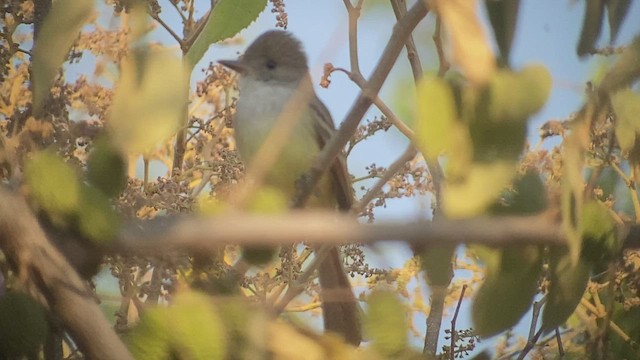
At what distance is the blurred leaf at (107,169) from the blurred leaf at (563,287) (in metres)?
0.16

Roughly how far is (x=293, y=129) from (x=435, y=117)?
35 cm

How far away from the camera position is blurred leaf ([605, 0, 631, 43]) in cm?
30

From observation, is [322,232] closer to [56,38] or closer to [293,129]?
[56,38]

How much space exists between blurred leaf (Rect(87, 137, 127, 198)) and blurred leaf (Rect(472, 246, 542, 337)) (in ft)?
0.44

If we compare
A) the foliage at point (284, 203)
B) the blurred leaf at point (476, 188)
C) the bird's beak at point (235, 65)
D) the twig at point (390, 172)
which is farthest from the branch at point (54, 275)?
the bird's beak at point (235, 65)

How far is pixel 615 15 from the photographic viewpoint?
0.31 meters

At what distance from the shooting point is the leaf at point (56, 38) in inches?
12.2

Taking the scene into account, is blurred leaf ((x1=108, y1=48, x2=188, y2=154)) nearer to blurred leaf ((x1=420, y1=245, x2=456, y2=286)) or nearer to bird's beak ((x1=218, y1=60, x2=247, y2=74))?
blurred leaf ((x1=420, y1=245, x2=456, y2=286))

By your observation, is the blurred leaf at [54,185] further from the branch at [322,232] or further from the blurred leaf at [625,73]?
the blurred leaf at [625,73]

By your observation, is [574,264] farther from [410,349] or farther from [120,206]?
[120,206]

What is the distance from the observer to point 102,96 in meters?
0.47

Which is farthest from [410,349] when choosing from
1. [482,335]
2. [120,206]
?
[120,206]

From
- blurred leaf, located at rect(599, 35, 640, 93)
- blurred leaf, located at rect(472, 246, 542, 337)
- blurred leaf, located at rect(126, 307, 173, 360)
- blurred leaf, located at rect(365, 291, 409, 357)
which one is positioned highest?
blurred leaf, located at rect(599, 35, 640, 93)

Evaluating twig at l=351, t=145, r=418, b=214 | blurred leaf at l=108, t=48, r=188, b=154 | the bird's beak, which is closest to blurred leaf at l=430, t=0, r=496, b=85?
blurred leaf at l=108, t=48, r=188, b=154
